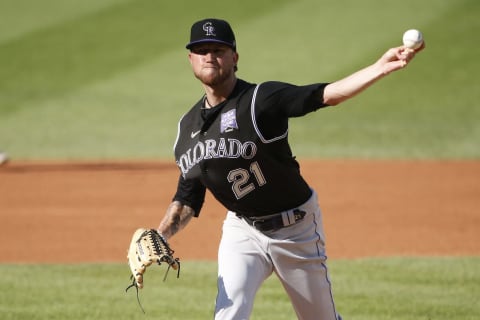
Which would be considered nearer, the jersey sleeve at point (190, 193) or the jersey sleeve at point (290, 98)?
the jersey sleeve at point (290, 98)

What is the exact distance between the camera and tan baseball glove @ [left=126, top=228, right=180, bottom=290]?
4973 millimetres

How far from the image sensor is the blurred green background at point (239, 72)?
16.8 metres

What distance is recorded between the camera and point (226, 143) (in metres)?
5.10

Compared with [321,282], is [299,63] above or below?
above

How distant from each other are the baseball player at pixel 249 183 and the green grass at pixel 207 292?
85.2 inches

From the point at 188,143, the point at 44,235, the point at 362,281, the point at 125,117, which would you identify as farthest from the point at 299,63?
the point at 188,143

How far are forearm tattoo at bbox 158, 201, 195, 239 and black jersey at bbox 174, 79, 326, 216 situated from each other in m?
0.25

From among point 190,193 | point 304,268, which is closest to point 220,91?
point 190,193

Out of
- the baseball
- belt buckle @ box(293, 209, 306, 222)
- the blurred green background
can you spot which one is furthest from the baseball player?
the blurred green background

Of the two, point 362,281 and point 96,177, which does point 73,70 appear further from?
point 362,281

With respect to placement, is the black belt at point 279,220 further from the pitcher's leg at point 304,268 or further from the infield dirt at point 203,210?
the infield dirt at point 203,210

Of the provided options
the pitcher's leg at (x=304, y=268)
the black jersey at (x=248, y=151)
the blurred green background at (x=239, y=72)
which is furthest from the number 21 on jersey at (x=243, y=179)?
the blurred green background at (x=239, y=72)

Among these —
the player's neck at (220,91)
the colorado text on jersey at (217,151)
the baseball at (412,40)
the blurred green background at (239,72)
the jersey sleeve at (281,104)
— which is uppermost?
the blurred green background at (239,72)

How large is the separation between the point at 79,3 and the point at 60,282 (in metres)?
17.4
